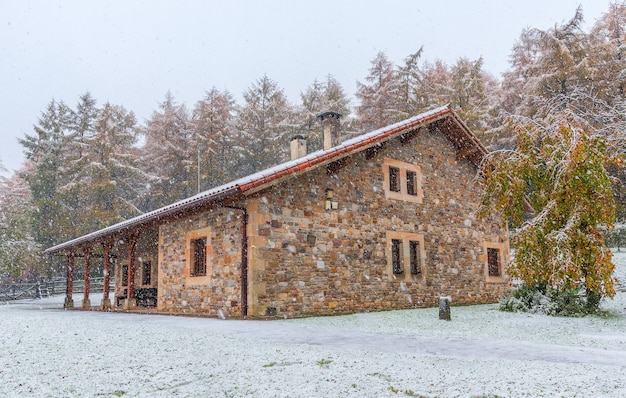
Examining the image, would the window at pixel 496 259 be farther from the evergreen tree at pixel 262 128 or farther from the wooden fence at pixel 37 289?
the wooden fence at pixel 37 289

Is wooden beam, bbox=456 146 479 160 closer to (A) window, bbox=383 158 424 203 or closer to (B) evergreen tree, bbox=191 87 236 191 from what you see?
(A) window, bbox=383 158 424 203

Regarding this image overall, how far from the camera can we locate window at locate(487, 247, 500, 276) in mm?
15281

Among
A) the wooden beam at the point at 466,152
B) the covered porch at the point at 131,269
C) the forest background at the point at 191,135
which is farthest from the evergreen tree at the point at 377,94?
the covered porch at the point at 131,269

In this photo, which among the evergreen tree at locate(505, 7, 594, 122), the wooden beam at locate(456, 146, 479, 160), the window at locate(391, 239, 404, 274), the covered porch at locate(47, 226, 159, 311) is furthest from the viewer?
the evergreen tree at locate(505, 7, 594, 122)

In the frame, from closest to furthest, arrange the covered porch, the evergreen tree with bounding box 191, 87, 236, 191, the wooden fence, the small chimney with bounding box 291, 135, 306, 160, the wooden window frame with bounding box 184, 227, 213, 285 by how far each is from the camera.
A: the wooden window frame with bounding box 184, 227, 213, 285 < the covered porch < the small chimney with bounding box 291, 135, 306, 160 < the wooden fence < the evergreen tree with bounding box 191, 87, 236, 191

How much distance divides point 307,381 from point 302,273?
6.14 metres

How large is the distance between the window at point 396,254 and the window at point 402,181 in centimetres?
120

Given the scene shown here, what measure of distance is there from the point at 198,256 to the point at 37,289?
1803 centimetres

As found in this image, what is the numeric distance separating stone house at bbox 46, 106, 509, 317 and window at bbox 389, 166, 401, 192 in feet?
0.13

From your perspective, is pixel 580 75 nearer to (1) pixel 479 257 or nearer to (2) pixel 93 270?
(1) pixel 479 257

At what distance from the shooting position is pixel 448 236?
1379cm

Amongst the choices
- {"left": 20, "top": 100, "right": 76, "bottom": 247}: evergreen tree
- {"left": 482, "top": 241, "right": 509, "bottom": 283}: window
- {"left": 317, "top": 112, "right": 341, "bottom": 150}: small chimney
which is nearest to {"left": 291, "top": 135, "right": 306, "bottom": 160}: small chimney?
{"left": 317, "top": 112, "right": 341, "bottom": 150}: small chimney

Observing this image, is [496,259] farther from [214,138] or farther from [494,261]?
[214,138]

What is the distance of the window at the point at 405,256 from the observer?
12.2 metres
